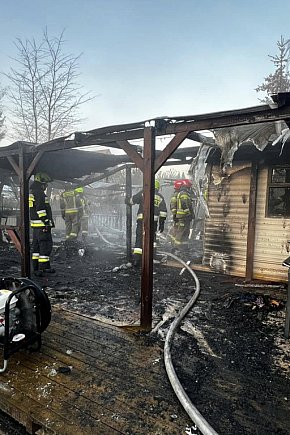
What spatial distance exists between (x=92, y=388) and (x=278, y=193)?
5621mm

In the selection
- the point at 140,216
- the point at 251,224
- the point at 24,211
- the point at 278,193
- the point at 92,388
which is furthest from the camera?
the point at 140,216

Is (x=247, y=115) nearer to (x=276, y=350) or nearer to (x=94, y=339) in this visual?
(x=276, y=350)

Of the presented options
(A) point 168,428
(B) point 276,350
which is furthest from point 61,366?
(B) point 276,350

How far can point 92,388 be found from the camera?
2574 mm

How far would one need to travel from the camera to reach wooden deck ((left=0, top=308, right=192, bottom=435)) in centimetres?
214

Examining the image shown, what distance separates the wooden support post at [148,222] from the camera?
3.64 m

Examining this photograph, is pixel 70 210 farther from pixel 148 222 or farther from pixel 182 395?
pixel 182 395

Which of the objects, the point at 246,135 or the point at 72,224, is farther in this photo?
the point at 72,224

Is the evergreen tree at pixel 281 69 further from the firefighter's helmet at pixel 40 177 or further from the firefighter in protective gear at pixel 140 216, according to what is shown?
the firefighter's helmet at pixel 40 177

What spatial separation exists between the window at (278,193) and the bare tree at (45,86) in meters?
11.5

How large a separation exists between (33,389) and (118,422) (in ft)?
2.92

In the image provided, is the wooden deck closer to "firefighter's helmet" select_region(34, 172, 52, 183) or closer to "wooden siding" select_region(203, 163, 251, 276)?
"firefighter's helmet" select_region(34, 172, 52, 183)

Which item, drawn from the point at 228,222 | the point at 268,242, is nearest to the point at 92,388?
the point at 268,242

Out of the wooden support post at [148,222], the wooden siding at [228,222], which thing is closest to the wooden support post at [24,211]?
the wooden support post at [148,222]
